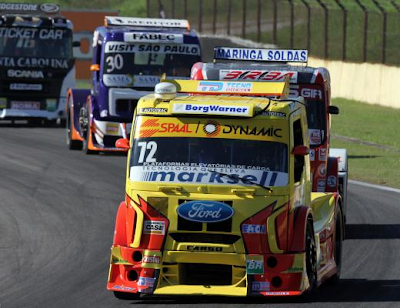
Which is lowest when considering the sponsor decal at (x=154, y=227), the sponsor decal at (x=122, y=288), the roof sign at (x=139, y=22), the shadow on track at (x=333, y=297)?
the shadow on track at (x=333, y=297)

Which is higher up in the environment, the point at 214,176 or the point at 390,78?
the point at 214,176

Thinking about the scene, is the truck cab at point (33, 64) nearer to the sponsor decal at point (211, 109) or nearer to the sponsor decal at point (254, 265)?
the sponsor decal at point (211, 109)

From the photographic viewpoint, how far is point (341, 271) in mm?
14602

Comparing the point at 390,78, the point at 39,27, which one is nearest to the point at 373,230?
the point at 39,27

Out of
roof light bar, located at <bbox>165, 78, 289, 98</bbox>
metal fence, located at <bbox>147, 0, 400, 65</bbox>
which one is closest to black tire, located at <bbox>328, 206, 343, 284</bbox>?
roof light bar, located at <bbox>165, 78, 289, 98</bbox>

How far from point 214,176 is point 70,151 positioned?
14.8 metres

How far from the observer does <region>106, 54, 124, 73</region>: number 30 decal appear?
25688mm

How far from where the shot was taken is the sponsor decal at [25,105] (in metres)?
30.9

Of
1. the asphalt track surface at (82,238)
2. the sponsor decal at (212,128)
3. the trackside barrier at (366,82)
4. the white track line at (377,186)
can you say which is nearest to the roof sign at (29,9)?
the asphalt track surface at (82,238)

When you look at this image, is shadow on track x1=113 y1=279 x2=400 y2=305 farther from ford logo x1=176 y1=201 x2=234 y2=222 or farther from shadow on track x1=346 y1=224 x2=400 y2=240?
shadow on track x1=346 y1=224 x2=400 y2=240

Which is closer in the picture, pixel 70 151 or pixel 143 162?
pixel 143 162

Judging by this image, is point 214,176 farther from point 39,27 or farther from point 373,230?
point 39,27

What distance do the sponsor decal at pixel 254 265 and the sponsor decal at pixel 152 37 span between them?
550 inches

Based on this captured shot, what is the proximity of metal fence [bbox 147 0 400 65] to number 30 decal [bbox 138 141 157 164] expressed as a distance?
2681cm
